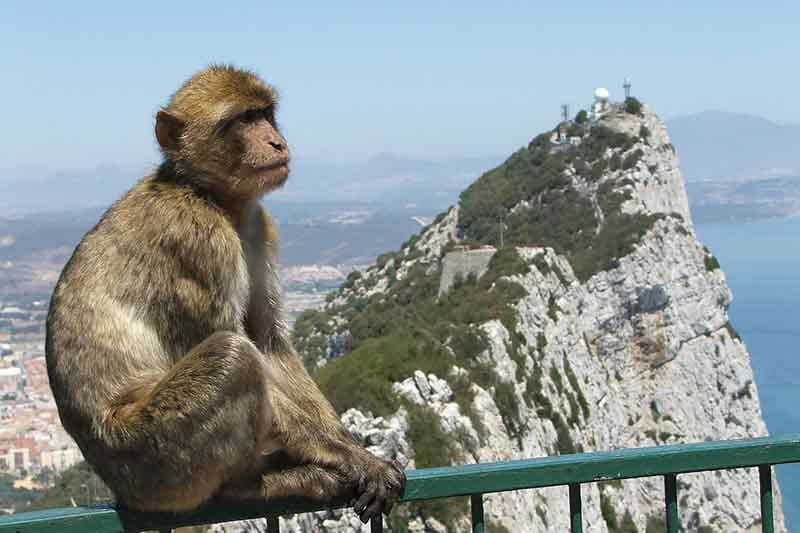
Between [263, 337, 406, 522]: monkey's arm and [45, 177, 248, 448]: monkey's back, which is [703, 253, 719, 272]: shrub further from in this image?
[45, 177, 248, 448]: monkey's back

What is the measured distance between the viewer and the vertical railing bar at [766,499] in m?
2.94

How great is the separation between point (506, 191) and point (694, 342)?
12.6 m

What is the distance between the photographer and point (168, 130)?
3791 mm

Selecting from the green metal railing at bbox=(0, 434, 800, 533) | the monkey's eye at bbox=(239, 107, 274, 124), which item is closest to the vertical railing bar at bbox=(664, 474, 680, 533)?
the green metal railing at bbox=(0, 434, 800, 533)

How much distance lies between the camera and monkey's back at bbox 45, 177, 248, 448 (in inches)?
128

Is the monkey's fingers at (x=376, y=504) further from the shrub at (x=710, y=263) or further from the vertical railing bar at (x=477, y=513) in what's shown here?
the shrub at (x=710, y=263)

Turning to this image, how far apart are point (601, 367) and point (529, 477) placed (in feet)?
113

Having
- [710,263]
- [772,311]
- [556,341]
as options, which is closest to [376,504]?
[556,341]

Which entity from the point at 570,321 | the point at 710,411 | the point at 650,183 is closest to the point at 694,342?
the point at 710,411

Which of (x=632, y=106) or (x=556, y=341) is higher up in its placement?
(x=632, y=106)

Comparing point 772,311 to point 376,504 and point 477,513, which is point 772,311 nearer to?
point 376,504

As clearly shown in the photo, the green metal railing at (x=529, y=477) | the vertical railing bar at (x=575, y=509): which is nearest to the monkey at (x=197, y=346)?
the green metal railing at (x=529, y=477)

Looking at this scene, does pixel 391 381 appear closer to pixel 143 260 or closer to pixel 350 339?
pixel 350 339

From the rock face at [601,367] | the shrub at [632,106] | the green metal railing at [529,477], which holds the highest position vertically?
the shrub at [632,106]
